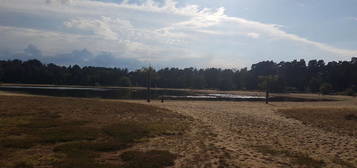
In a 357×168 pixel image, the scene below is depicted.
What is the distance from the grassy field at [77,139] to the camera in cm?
1377

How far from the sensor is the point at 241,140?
20.1 metres

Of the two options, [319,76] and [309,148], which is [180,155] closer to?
[309,148]

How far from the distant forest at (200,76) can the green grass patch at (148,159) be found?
402 feet

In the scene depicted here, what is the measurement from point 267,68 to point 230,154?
6239 inches

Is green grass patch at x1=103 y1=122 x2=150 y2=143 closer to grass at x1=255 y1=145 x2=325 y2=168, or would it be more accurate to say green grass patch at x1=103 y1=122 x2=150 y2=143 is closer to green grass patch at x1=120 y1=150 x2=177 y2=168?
green grass patch at x1=120 y1=150 x2=177 y2=168

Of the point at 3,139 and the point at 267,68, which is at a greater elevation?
the point at 267,68

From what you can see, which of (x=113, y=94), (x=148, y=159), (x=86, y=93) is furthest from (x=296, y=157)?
(x=86, y=93)

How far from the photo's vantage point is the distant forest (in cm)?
14062

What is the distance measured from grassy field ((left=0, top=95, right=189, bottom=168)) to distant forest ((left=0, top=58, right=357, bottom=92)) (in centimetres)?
11232

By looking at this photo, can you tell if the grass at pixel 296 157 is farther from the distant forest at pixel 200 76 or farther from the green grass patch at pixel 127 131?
the distant forest at pixel 200 76

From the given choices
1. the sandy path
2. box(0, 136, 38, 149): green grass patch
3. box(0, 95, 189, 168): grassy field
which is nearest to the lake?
box(0, 95, 189, 168): grassy field

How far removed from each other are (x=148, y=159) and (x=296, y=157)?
715 centimetres

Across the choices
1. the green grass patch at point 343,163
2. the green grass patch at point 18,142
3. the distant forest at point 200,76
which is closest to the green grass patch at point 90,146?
the green grass patch at point 18,142

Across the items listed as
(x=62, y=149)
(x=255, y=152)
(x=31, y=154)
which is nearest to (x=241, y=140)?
(x=255, y=152)
